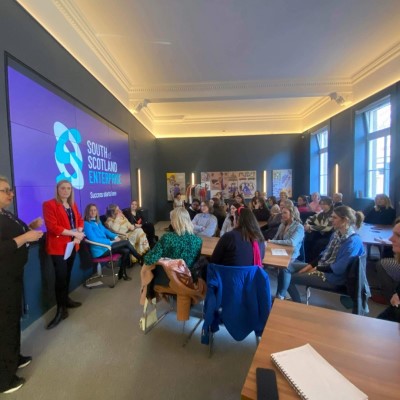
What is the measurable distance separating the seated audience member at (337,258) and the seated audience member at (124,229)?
9.09 ft

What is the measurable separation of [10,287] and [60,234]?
954 millimetres

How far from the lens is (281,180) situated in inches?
344

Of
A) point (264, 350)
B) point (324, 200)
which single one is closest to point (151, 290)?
point (264, 350)

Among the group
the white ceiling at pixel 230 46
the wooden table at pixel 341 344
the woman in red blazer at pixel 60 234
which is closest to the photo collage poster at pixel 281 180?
the white ceiling at pixel 230 46

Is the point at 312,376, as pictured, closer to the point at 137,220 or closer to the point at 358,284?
the point at 358,284

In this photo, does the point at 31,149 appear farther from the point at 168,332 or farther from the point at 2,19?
the point at 168,332

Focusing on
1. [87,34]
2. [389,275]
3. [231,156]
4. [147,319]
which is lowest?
[147,319]

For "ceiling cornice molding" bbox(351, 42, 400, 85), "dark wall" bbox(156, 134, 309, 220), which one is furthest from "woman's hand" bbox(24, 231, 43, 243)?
"dark wall" bbox(156, 134, 309, 220)

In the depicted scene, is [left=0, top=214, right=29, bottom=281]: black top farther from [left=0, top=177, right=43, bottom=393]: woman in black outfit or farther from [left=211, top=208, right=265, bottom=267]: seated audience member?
[left=211, top=208, right=265, bottom=267]: seated audience member

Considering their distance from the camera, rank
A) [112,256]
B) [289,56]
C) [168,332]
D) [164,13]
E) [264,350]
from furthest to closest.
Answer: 1. [289,56]
2. [112,256]
3. [164,13]
4. [168,332]
5. [264,350]

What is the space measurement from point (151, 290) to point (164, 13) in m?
3.73

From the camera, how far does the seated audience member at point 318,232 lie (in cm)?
359

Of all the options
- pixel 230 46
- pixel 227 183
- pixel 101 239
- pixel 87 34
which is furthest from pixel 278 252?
pixel 227 183

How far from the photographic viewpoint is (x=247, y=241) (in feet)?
6.65
